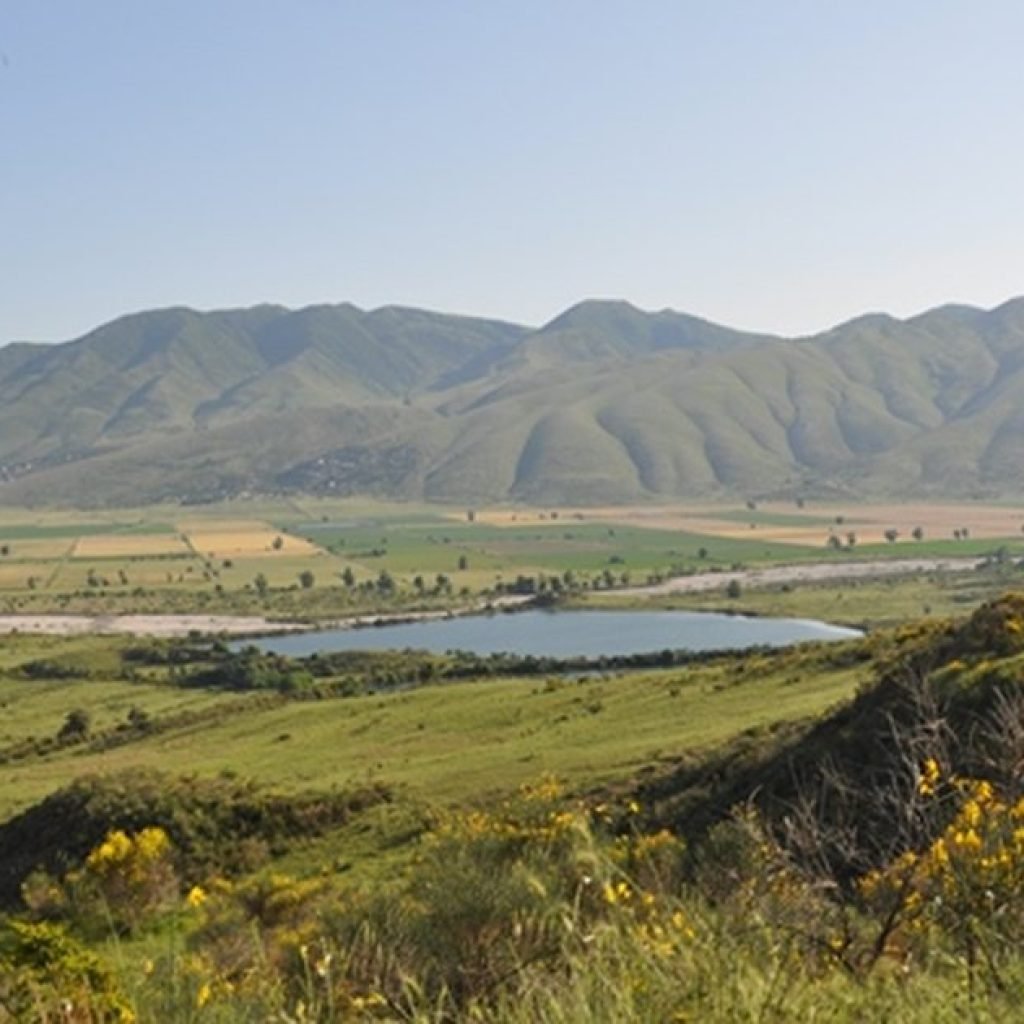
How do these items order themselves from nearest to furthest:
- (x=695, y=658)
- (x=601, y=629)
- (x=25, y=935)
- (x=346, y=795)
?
1. (x=25, y=935)
2. (x=346, y=795)
3. (x=695, y=658)
4. (x=601, y=629)

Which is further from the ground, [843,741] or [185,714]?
[843,741]

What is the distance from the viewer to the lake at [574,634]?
4515 inches

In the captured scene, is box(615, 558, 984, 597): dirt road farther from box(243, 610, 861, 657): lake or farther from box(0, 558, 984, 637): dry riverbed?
box(243, 610, 861, 657): lake

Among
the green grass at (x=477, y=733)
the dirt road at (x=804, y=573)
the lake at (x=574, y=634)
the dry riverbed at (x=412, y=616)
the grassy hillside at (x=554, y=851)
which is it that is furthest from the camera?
the dirt road at (x=804, y=573)

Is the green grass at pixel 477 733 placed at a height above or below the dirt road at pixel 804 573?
above

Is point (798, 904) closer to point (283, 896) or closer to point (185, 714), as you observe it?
point (283, 896)

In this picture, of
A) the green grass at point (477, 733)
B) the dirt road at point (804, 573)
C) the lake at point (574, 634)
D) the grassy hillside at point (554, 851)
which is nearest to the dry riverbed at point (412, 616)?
the dirt road at point (804, 573)

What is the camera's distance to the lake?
115 m

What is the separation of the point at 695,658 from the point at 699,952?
84.0m

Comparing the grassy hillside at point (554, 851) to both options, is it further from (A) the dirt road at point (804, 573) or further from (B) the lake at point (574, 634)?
(A) the dirt road at point (804, 573)

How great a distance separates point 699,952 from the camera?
6398 mm

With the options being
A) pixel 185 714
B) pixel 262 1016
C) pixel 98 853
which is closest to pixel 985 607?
pixel 98 853

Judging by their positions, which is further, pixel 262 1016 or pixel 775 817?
pixel 775 817

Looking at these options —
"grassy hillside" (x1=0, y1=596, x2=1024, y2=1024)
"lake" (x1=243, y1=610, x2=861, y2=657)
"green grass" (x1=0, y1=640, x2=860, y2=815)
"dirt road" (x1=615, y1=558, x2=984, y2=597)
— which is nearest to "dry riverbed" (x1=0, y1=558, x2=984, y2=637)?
"dirt road" (x1=615, y1=558, x2=984, y2=597)
